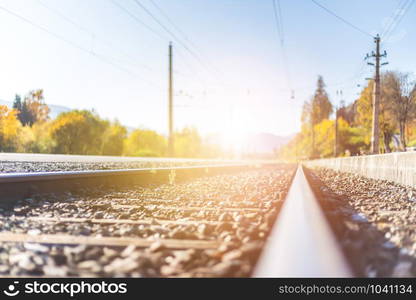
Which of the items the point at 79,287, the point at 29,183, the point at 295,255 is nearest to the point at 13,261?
the point at 79,287

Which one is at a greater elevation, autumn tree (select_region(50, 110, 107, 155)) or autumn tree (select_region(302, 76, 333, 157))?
autumn tree (select_region(302, 76, 333, 157))

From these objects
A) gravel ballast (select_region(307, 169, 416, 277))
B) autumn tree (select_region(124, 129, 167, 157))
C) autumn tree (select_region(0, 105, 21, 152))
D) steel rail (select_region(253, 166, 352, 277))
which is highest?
autumn tree (select_region(124, 129, 167, 157))

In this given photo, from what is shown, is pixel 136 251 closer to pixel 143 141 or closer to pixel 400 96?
pixel 400 96

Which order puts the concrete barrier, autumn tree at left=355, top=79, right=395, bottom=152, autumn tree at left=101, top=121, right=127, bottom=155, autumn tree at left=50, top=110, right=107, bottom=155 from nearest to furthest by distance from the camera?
the concrete barrier → autumn tree at left=50, top=110, right=107, bottom=155 → autumn tree at left=355, top=79, right=395, bottom=152 → autumn tree at left=101, top=121, right=127, bottom=155

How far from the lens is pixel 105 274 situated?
64.7 inches

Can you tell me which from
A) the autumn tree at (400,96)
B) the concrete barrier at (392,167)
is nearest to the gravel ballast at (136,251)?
the concrete barrier at (392,167)

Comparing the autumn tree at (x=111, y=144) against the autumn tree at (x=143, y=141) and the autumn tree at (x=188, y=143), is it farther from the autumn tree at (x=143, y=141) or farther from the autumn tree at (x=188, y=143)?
the autumn tree at (x=188, y=143)

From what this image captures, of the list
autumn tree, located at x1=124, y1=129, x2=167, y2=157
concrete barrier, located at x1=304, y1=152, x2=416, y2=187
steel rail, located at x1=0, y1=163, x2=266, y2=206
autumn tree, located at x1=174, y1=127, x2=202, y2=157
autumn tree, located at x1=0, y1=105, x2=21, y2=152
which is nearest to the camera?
steel rail, located at x1=0, y1=163, x2=266, y2=206

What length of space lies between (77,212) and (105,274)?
2.77 meters

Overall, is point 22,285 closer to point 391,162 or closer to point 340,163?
point 391,162

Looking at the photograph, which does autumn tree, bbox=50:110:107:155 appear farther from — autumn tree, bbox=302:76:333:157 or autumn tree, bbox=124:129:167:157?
autumn tree, bbox=302:76:333:157

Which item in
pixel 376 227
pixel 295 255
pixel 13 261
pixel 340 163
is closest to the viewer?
pixel 295 255

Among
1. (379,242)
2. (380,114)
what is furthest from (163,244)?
(380,114)

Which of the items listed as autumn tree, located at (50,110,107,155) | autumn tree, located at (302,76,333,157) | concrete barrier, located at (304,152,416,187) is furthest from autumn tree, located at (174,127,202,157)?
concrete barrier, located at (304,152,416,187)
